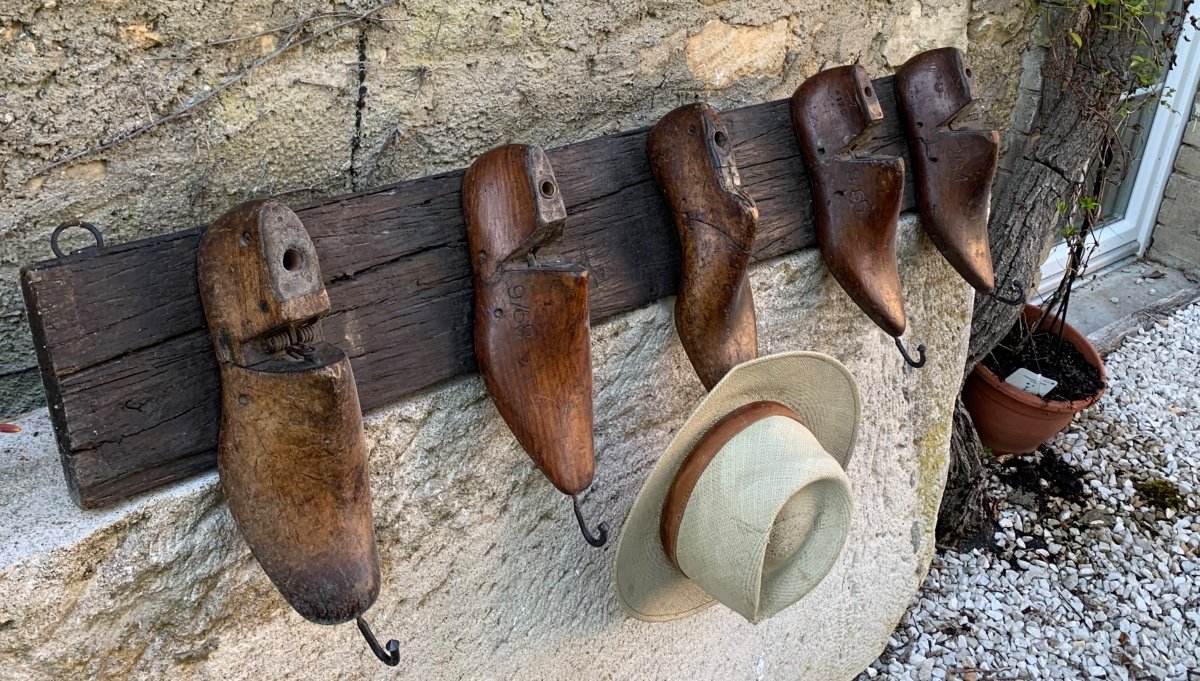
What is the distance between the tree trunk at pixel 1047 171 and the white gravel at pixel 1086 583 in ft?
0.60

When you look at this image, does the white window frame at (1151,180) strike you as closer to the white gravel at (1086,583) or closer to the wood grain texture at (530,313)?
the white gravel at (1086,583)

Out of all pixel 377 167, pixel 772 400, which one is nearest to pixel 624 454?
pixel 772 400

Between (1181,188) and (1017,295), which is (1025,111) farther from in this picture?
(1181,188)

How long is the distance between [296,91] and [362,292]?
0.27 metres

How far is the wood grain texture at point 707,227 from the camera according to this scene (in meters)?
1.23

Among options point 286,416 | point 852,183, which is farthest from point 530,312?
point 852,183

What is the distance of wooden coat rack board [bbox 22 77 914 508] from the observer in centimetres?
89

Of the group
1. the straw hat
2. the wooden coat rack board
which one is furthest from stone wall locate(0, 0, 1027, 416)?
the straw hat

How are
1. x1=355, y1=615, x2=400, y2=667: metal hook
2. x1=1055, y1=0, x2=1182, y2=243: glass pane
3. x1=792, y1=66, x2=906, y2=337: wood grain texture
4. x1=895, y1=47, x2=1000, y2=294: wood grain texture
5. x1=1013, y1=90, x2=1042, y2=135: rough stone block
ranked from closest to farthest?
x1=355, y1=615, x2=400, y2=667: metal hook, x1=792, y1=66, x2=906, y2=337: wood grain texture, x1=895, y1=47, x2=1000, y2=294: wood grain texture, x1=1013, y1=90, x2=1042, y2=135: rough stone block, x1=1055, y1=0, x2=1182, y2=243: glass pane

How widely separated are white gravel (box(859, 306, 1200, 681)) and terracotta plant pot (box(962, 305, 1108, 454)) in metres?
0.15

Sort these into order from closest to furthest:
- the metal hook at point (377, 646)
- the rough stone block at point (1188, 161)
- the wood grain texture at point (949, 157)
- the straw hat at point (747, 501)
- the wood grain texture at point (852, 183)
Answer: the metal hook at point (377, 646) < the straw hat at point (747, 501) < the wood grain texture at point (852, 183) < the wood grain texture at point (949, 157) < the rough stone block at point (1188, 161)

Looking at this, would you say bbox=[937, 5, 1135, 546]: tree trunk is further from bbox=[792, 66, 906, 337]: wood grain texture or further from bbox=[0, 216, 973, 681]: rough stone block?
bbox=[792, 66, 906, 337]: wood grain texture

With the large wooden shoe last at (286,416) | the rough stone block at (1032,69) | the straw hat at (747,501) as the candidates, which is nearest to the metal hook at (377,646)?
the large wooden shoe last at (286,416)

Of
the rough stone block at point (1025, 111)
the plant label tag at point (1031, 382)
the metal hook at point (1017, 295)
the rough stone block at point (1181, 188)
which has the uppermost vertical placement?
the rough stone block at point (1025, 111)
